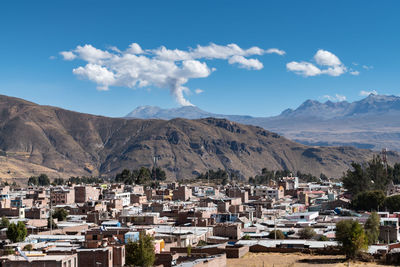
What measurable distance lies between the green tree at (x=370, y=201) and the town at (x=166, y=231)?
4.82 feet

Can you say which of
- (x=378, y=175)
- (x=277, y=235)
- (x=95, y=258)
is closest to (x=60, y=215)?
(x=277, y=235)

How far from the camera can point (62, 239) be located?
43625 mm

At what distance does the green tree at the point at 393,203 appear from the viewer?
7288 centimetres

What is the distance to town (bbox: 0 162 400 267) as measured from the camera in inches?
1335

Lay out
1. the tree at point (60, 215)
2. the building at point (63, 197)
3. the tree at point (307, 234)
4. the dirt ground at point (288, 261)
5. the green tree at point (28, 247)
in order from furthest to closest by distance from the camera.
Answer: the building at point (63, 197), the tree at point (60, 215), the tree at point (307, 234), the dirt ground at point (288, 261), the green tree at point (28, 247)

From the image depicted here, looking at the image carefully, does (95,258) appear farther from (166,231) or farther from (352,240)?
(352,240)

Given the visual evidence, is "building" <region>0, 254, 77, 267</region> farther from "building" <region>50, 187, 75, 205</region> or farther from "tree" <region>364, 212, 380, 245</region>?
"building" <region>50, 187, 75, 205</region>

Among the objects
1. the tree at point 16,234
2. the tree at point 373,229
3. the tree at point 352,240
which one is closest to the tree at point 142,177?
the tree at point 373,229

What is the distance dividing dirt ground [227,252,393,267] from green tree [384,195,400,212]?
34.7 meters

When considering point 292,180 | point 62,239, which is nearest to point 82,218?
point 62,239

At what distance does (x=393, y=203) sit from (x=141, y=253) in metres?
46.9

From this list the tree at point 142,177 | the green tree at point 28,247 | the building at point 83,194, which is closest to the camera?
the green tree at point 28,247

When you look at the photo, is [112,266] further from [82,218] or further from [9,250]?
[82,218]

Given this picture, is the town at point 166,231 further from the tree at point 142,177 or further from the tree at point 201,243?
the tree at point 142,177
